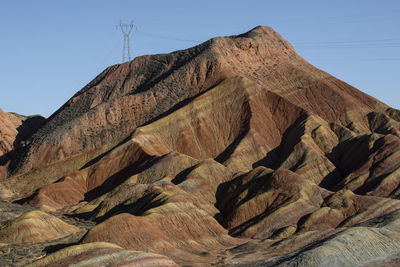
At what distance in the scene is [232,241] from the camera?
88.2 m

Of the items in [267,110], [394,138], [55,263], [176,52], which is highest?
[176,52]

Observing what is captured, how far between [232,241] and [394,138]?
42157mm

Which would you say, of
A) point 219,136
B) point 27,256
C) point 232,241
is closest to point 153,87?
point 219,136

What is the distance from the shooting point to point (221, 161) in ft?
423

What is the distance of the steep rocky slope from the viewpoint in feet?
258

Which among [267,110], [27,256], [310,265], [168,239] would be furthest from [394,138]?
[27,256]

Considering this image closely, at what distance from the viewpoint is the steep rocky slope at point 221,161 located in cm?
7850

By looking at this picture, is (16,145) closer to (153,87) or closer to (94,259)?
(153,87)

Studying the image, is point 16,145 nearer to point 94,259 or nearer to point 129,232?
point 129,232

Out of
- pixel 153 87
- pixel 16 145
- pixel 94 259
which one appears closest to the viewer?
pixel 94 259

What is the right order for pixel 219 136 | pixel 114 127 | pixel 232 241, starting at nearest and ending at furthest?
pixel 232 241 → pixel 219 136 → pixel 114 127

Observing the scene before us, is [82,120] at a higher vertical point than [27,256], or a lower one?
higher

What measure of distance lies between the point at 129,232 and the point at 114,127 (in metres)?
72.5

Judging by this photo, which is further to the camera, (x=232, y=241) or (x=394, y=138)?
(x=394, y=138)
